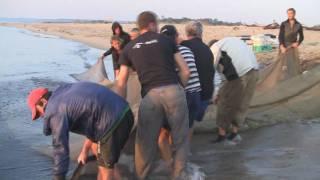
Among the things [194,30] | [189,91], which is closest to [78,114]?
[189,91]

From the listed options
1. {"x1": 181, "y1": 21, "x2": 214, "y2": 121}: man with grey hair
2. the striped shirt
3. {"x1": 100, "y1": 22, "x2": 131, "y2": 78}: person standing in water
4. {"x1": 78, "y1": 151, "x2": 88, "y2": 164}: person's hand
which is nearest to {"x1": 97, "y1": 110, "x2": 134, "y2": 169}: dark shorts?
{"x1": 78, "y1": 151, "x2": 88, "y2": 164}: person's hand

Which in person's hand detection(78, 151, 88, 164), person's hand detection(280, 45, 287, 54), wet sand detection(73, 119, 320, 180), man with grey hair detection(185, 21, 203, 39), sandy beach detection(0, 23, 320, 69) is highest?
man with grey hair detection(185, 21, 203, 39)

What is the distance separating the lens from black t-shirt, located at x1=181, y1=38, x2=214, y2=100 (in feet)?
21.9

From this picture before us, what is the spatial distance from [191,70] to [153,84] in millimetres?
883

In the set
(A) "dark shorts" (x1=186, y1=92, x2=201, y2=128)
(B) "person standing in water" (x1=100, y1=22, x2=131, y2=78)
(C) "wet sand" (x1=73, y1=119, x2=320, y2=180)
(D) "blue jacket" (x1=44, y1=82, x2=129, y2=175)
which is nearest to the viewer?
(D) "blue jacket" (x1=44, y1=82, x2=129, y2=175)

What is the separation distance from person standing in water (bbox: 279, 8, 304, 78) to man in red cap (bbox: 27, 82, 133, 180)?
21.2 feet

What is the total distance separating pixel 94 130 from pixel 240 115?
3462 millimetres

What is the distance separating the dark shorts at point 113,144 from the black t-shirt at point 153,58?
2.13 feet

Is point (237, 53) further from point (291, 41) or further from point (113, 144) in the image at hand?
point (291, 41)

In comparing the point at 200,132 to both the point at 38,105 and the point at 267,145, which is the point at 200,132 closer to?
the point at 267,145

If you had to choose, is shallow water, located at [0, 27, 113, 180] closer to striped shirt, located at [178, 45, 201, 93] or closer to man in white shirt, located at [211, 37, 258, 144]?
striped shirt, located at [178, 45, 201, 93]

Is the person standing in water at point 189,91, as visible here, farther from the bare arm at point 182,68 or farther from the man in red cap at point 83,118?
the man in red cap at point 83,118

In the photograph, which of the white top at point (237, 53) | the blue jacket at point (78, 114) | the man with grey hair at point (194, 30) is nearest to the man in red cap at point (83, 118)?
the blue jacket at point (78, 114)

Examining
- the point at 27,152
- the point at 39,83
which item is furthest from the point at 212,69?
the point at 39,83
